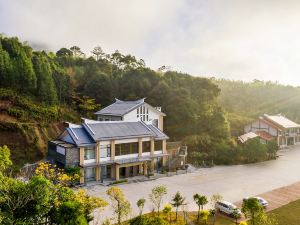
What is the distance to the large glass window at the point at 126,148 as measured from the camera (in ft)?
95.6

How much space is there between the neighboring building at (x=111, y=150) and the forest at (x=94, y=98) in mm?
5325

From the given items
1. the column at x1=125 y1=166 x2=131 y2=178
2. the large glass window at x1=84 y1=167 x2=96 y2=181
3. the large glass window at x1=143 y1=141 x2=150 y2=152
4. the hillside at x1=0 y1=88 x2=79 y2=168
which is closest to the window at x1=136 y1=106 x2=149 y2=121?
the large glass window at x1=143 y1=141 x2=150 y2=152

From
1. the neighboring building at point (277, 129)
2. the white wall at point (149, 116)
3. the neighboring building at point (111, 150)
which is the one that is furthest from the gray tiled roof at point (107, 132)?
the neighboring building at point (277, 129)

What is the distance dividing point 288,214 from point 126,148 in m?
15.7

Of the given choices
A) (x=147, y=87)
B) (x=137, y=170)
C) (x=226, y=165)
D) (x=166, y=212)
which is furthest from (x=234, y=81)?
(x=166, y=212)

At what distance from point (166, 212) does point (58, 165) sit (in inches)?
507

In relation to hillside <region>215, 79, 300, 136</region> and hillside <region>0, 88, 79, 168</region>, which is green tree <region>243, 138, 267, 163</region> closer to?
hillside <region>0, 88, 79, 168</region>

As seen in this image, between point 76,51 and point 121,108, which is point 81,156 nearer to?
point 121,108

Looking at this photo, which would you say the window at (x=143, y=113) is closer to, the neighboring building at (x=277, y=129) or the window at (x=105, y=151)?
the window at (x=105, y=151)

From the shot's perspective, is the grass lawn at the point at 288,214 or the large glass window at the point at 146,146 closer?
the grass lawn at the point at 288,214

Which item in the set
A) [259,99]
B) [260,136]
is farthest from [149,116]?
[259,99]

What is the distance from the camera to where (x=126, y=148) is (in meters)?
29.7

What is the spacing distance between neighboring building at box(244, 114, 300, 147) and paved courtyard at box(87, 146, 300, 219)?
45.9 ft

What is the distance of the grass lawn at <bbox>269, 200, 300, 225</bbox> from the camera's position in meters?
19.0
